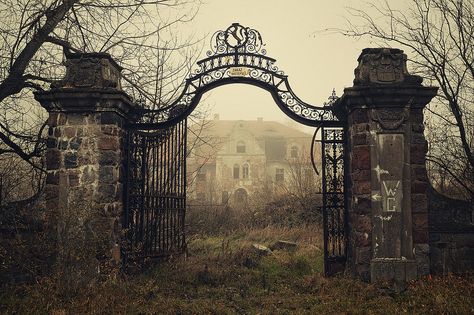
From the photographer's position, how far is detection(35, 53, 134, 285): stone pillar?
6.43 meters

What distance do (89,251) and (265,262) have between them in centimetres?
470

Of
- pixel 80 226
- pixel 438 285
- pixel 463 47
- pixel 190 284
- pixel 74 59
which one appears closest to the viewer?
pixel 438 285

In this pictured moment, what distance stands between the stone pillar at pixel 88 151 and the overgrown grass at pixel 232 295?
83 centimetres

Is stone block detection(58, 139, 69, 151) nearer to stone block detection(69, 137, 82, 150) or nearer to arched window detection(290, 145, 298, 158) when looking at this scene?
stone block detection(69, 137, 82, 150)

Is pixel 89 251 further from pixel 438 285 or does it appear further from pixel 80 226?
pixel 438 285

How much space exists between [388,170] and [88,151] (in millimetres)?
5220

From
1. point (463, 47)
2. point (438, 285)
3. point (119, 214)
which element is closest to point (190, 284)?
point (119, 214)

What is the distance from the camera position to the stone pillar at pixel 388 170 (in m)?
6.36

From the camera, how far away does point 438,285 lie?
589 cm

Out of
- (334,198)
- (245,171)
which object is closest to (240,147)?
(245,171)

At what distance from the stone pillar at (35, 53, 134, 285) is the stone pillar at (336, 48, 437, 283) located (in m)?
4.20

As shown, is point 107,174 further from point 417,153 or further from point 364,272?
point 417,153

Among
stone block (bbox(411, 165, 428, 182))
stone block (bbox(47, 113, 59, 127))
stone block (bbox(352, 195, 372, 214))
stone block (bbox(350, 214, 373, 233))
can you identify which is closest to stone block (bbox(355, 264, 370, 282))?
stone block (bbox(350, 214, 373, 233))

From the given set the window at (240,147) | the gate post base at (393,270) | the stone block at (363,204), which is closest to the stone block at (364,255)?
the gate post base at (393,270)
